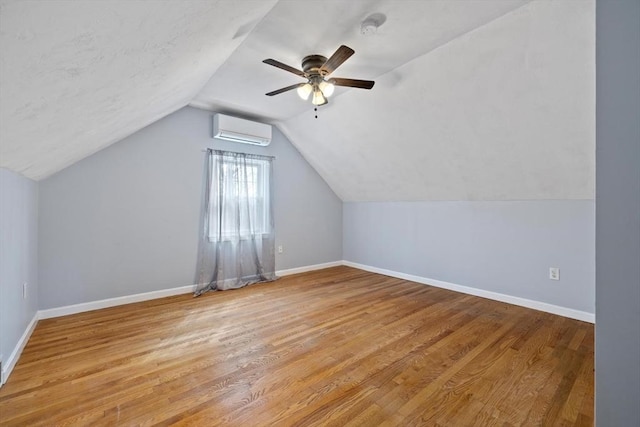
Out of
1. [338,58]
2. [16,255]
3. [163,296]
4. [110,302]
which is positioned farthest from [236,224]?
[338,58]

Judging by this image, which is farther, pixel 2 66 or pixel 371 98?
pixel 371 98

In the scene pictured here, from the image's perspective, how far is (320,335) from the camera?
2.49 metres

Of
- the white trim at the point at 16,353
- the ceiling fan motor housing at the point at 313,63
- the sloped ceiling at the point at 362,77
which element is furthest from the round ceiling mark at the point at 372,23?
the white trim at the point at 16,353

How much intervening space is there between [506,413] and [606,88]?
1711 mm

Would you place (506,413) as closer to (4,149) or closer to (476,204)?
(476,204)

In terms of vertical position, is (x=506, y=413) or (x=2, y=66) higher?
(x=2, y=66)

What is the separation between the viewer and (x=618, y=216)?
629 mm

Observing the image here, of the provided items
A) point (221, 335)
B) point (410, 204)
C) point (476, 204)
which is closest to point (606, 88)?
point (221, 335)

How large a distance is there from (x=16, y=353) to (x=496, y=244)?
15.4 ft

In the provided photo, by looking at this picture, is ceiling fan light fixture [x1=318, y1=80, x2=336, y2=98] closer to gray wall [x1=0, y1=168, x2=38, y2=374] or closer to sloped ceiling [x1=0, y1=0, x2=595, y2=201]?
sloped ceiling [x1=0, y1=0, x2=595, y2=201]

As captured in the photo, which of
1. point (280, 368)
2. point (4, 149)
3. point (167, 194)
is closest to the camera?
point (4, 149)

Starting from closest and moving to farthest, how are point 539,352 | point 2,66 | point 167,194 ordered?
1. point 2,66
2. point 539,352
3. point 167,194

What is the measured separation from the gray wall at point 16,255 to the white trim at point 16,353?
4cm

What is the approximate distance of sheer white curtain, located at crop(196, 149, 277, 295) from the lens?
3.83 meters
